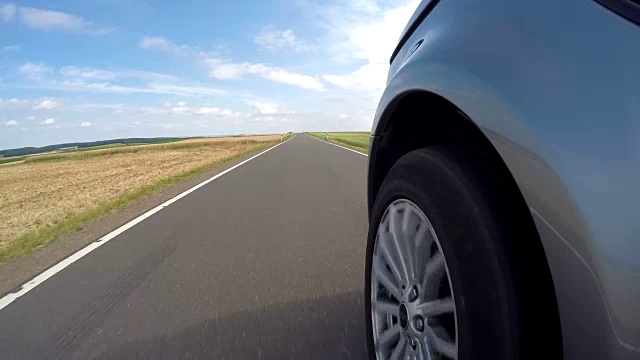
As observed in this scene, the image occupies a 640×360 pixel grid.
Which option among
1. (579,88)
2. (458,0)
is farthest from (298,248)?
(579,88)

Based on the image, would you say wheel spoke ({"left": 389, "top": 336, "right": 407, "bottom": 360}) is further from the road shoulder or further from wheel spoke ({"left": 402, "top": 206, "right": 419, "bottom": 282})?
the road shoulder

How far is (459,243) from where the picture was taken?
1548 millimetres

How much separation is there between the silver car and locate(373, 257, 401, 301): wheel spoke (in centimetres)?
1

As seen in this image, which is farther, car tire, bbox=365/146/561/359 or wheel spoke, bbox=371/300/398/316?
wheel spoke, bbox=371/300/398/316

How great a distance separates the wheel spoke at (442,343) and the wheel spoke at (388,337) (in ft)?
0.99

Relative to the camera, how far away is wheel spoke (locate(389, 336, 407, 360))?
190 cm

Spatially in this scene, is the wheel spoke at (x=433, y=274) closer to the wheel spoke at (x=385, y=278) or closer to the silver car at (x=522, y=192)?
the silver car at (x=522, y=192)

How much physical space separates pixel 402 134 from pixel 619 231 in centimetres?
140

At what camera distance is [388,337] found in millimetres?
2057

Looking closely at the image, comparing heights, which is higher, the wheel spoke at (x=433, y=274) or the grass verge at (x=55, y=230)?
the wheel spoke at (x=433, y=274)

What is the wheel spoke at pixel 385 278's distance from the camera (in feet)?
6.67

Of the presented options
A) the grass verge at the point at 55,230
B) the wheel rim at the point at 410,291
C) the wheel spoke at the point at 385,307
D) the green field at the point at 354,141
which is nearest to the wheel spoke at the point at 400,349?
the wheel rim at the point at 410,291

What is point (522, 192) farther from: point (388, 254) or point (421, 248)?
point (388, 254)

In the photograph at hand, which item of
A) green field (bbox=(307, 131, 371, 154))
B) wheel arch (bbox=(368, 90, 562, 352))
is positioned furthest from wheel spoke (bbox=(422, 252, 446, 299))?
green field (bbox=(307, 131, 371, 154))
